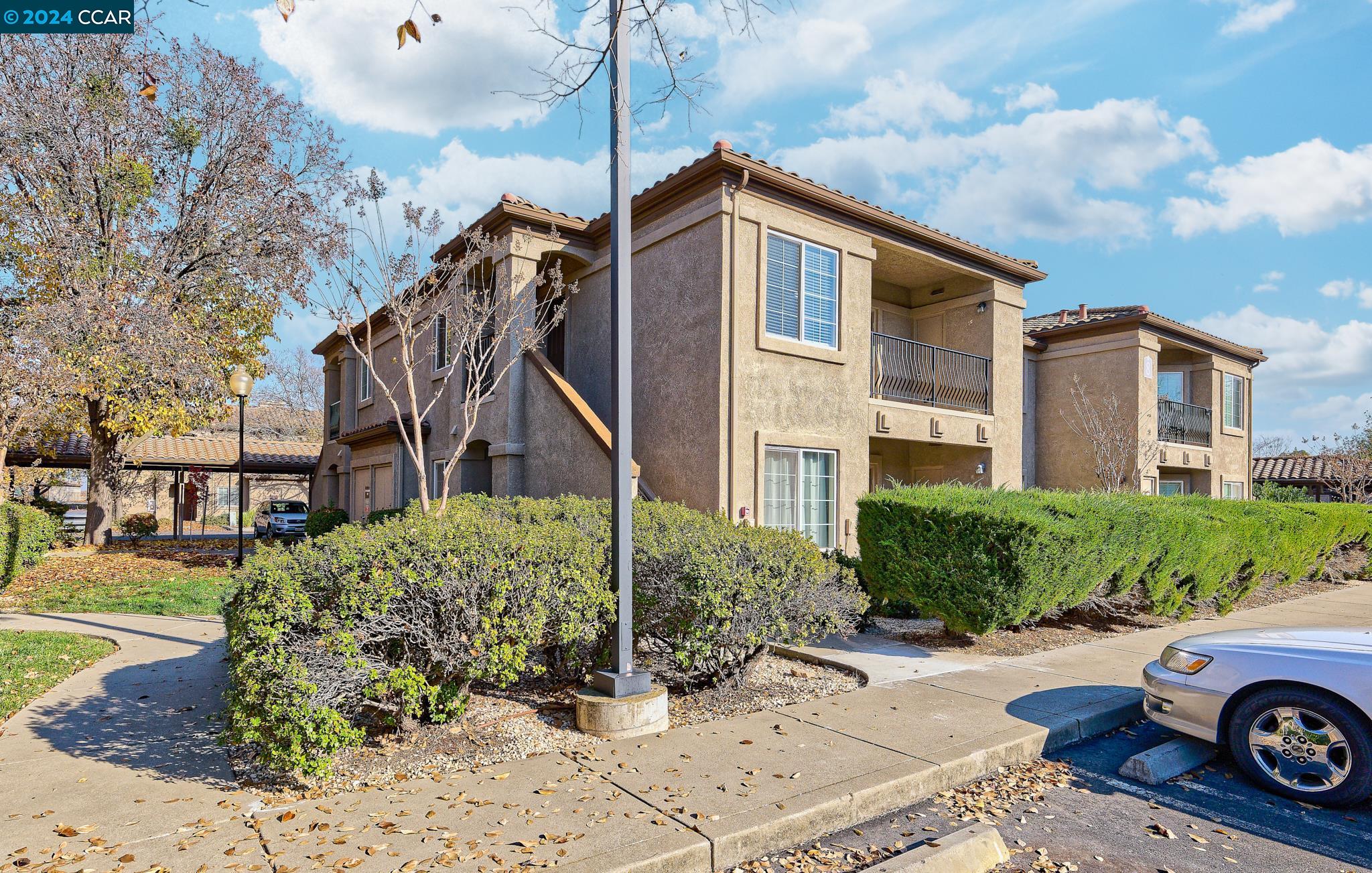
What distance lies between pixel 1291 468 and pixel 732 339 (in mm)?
35744

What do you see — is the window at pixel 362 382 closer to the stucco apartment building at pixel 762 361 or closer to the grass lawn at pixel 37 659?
the stucco apartment building at pixel 762 361

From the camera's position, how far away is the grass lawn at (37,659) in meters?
6.66

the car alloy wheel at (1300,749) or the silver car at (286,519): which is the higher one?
the car alloy wheel at (1300,749)

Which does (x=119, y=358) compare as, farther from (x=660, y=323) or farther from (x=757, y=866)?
(x=757, y=866)

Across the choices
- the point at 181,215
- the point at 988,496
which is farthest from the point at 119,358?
the point at 988,496

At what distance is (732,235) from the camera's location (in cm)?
1124

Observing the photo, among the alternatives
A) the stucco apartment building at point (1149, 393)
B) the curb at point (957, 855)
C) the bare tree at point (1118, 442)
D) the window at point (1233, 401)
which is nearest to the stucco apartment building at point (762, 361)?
the stucco apartment building at point (1149, 393)

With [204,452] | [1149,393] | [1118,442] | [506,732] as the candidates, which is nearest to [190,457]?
[204,452]

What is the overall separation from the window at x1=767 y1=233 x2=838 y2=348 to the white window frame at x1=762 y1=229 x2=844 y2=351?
1 centimetres

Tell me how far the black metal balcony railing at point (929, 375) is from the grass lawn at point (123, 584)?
10.7 m

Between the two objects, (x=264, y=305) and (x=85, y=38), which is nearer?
(x=85, y=38)

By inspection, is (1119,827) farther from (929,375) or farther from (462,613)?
(929,375)

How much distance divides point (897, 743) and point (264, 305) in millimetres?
20745

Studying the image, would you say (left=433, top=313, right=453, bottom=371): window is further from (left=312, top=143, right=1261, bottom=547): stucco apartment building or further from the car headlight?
the car headlight
